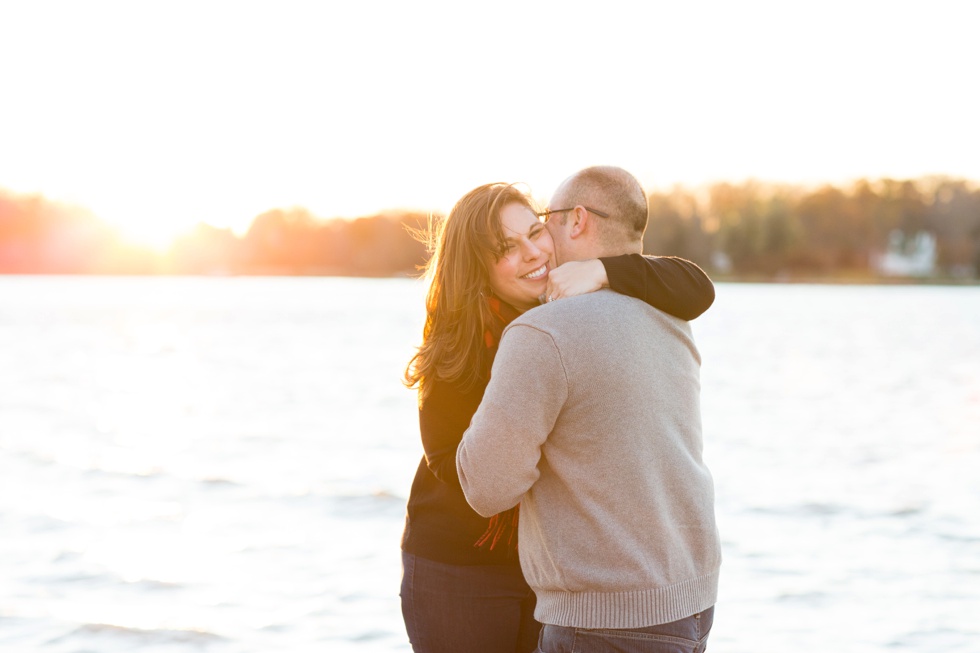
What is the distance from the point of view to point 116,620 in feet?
19.0

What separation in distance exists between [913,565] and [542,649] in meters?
6.17

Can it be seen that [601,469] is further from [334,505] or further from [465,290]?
[334,505]

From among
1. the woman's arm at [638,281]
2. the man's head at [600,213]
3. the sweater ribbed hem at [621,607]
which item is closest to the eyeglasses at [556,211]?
the man's head at [600,213]

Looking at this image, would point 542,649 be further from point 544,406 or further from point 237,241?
point 237,241

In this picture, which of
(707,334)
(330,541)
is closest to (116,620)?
(330,541)

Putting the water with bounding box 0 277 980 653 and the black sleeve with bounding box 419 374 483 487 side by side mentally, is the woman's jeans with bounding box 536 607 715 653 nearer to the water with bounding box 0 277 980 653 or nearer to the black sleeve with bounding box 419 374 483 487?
the black sleeve with bounding box 419 374 483 487

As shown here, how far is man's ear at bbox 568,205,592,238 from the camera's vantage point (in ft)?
7.89

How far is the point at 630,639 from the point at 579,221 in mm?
974

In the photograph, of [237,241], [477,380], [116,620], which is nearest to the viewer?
[477,380]

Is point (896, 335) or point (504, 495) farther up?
point (504, 495)

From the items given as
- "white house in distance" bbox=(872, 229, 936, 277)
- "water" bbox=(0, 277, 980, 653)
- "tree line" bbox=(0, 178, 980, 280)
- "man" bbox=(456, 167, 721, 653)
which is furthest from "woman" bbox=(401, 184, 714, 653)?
"white house in distance" bbox=(872, 229, 936, 277)

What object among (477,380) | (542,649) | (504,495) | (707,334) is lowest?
(707,334)

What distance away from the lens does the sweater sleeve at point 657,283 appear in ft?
7.18

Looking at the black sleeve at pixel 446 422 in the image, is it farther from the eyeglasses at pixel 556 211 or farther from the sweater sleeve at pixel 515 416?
the eyeglasses at pixel 556 211
